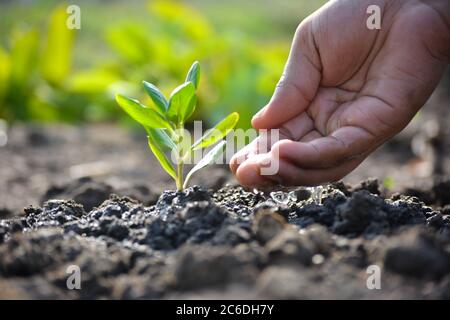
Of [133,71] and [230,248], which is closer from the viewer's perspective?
[230,248]

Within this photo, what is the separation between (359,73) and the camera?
2.29 m

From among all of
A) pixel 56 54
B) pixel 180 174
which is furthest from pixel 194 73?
pixel 56 54

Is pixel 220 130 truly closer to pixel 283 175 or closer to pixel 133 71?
pixel 283 175

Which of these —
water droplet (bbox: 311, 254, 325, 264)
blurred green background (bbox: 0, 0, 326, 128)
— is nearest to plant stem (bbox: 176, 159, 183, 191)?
water droplet (bbox: 311, 254, 325, 264)

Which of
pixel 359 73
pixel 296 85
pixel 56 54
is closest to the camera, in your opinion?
pixel 296 85

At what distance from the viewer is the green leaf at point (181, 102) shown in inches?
69.8

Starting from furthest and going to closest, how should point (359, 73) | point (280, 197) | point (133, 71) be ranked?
point (133, 71)
point (359, 73)
point (280, 197)

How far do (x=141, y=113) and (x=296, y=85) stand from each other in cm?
57

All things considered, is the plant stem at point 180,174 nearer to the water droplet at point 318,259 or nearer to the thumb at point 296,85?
the thumb at point 296,85

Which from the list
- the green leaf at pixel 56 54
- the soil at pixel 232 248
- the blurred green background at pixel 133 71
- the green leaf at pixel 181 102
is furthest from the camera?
the green leaf at pixel 56 54

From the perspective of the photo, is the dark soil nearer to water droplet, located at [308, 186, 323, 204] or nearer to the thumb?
Answer: water droplet, located at [308, 186, 323, 204]

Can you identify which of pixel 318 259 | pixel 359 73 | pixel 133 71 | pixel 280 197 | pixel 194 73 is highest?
pixel 133 71

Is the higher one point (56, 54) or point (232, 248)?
point (56, 54)

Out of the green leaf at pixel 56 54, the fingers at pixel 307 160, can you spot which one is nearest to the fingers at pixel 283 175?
the fingers at pixel 307 160
